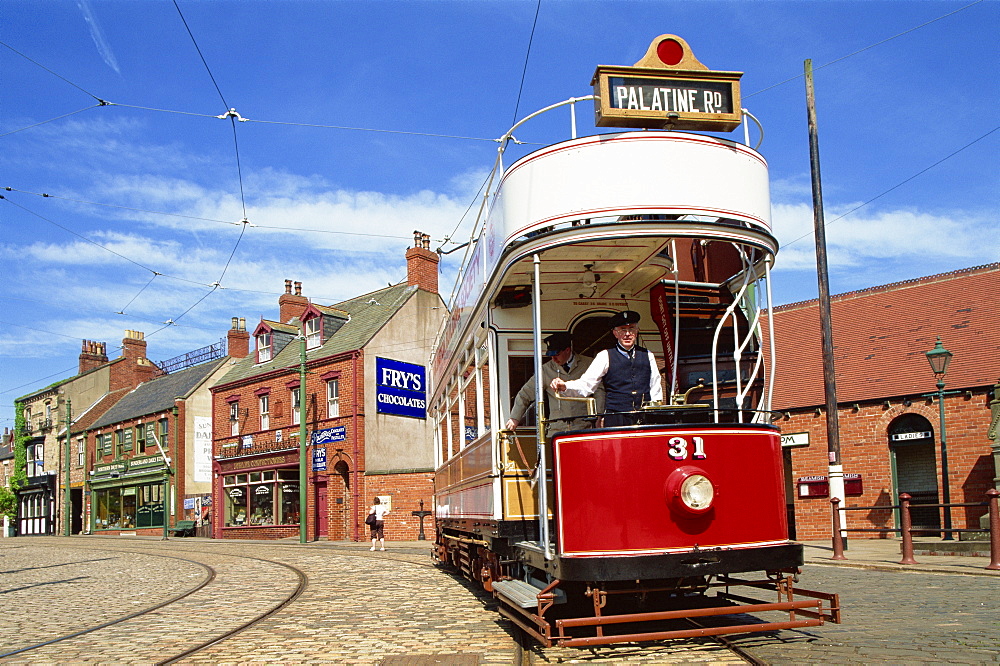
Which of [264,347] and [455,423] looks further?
[264,347]

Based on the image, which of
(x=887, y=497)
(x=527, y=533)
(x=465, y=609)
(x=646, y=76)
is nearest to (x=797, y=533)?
(x=887, y=497)

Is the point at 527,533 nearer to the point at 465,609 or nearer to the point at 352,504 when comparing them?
the point at 465,609

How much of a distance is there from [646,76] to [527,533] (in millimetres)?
3855

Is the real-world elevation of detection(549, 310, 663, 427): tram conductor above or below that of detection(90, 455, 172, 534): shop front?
above

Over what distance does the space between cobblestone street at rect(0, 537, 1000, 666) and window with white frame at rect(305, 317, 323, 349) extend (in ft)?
61.5

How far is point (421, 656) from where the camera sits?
21.9 ft

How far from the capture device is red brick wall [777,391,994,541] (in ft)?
59.8

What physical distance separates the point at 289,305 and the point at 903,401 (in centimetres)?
2686

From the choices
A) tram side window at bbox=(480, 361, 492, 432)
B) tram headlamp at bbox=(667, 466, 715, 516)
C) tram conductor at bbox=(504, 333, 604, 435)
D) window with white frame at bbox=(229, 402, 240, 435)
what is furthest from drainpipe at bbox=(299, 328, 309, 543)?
tram headlamp at bbox=(667, 466, 715, 516)

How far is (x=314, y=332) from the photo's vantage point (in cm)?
3425


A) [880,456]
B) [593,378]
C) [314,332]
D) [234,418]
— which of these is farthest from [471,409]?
[234,418]

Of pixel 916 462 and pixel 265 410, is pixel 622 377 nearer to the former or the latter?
pixel 916 462

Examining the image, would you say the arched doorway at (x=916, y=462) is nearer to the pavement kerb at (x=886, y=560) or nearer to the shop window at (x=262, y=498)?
the pavement kerb at (x=886, y=560)

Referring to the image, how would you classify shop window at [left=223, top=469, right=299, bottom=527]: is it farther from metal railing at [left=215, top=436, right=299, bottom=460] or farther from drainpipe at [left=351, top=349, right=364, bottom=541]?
drainpipe at [left=351, top=349, right=364, bottom=541]
